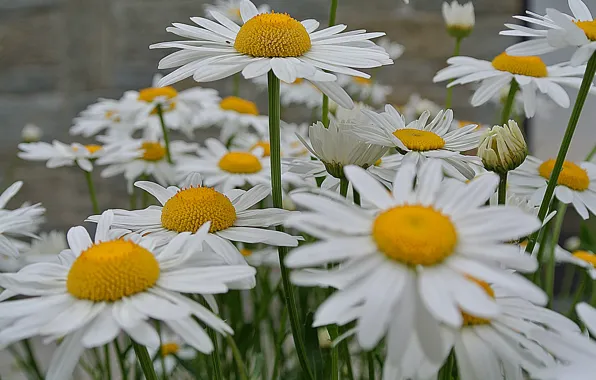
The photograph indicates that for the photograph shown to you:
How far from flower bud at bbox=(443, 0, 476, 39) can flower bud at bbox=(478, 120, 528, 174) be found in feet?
0.93

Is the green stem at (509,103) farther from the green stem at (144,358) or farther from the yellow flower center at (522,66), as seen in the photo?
the green stem at (144,358)

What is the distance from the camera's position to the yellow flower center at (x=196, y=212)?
27 cm

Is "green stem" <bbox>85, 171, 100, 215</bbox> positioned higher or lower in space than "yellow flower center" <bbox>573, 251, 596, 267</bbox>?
higher

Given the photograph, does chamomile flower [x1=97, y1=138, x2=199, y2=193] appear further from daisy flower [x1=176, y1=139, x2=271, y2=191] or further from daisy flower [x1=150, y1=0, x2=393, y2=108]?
daisy flower [x1=150, y1=0, x2=393, y2=108]

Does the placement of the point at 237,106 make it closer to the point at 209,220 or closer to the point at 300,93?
the point at 300,93

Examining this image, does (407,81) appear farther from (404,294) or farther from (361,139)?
(404,294)

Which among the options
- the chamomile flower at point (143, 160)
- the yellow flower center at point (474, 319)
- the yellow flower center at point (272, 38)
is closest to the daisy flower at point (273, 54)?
the yellow flower center at point (272, 38)

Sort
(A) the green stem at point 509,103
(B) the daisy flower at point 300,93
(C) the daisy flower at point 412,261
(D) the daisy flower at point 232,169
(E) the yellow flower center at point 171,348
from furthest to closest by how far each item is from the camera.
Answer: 1. (B) the daisy flower at point 300,93
2. (E) the yellow flower center at point 171,348
3. (D) the daisy flower at point 232,169
4. (A) the green stem at point 509,103
5. (C) the daisy flower at point 412,261

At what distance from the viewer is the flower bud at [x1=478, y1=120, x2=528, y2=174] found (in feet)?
0.90

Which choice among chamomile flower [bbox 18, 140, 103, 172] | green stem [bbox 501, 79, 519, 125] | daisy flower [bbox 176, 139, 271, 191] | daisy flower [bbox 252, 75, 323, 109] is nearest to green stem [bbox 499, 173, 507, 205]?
green stem [bbox 501, 79, 519, 125]

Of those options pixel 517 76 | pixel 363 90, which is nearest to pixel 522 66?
pixel 517 76

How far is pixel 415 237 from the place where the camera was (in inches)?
7.2

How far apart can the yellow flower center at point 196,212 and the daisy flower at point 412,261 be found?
9 centimetres

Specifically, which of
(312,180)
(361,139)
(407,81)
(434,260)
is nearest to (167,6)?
(407,81)
